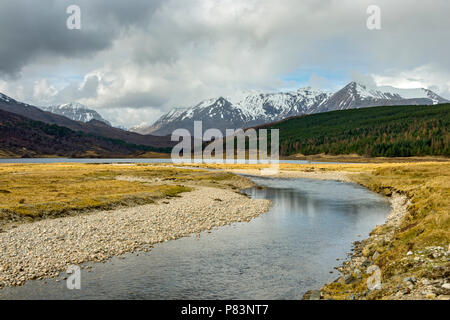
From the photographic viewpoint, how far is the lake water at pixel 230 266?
1995 centimetres

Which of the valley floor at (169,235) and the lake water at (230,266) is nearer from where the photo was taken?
the valley floor at (169,235)

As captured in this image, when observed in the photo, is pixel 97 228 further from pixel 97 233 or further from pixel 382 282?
pixel 382 282

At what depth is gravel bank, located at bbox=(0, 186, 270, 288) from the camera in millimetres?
23156

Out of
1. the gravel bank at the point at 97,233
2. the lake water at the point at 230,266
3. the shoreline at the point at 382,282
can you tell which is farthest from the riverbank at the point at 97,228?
the shoreline at the point at 382,282

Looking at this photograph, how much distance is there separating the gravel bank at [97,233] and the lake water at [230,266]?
160cm

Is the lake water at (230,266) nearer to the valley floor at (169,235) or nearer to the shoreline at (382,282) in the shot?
the shoreline at (382,282)

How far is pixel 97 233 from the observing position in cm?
3139

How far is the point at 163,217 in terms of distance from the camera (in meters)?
40.3

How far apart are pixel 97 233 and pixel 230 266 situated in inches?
560

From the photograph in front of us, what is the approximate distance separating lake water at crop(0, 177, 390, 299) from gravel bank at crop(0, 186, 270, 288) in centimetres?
160

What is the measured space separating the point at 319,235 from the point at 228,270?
14.4 metres

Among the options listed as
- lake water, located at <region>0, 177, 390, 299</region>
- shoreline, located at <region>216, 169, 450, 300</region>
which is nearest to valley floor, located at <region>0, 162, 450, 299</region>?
shoreline, located at <region>216, 169, 450, 300</region>

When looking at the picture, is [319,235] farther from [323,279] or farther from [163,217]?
[163,217]
